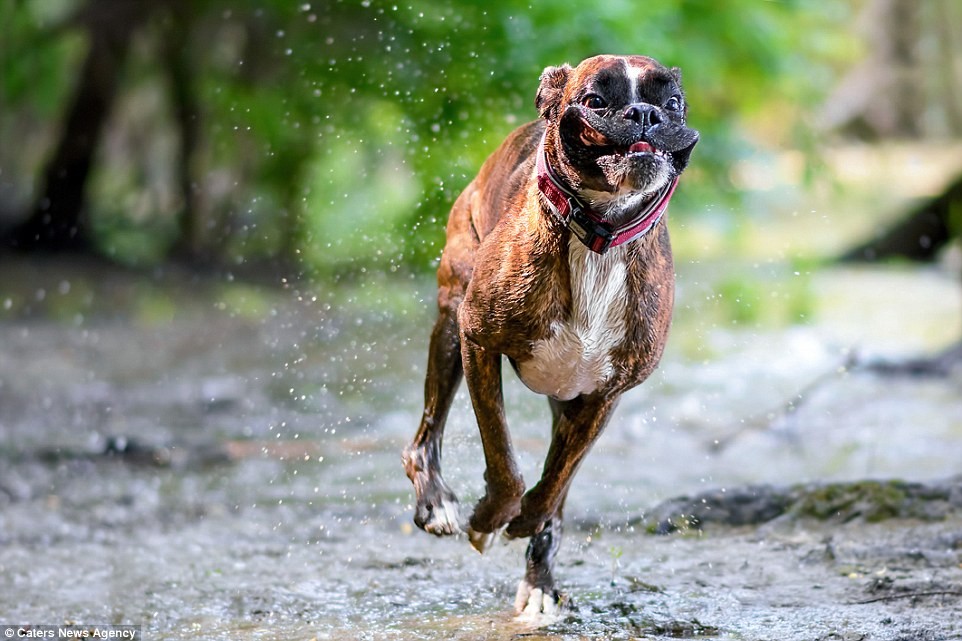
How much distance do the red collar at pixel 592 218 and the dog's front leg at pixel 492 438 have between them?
1.85 ft

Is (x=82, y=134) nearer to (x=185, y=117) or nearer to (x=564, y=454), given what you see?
(x=185, y=117)

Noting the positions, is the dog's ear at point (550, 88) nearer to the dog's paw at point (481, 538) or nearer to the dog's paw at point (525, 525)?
the dog's paw at point (525, 525)

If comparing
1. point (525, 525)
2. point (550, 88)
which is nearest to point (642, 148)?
point (550, 88)

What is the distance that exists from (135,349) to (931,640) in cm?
841

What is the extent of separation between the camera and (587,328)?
11.8 feet

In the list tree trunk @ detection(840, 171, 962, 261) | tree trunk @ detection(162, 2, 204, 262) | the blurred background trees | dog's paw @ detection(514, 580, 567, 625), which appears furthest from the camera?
tree trunk @ detection(162, 2, 204, 262)

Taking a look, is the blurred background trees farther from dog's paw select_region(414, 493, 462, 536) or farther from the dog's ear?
the dog's ear

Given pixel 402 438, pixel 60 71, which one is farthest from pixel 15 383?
pixel 60 71

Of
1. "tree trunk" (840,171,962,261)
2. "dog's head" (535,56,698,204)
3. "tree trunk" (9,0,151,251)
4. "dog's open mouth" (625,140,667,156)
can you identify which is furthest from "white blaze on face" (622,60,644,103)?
"tree trunk" (9,0,151,251)

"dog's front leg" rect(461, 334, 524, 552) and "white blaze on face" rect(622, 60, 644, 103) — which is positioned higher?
"white blaze on face" rect(622, 60, 644, 103)

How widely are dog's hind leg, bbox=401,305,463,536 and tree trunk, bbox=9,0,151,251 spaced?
11886 mm

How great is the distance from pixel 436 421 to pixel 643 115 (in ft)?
5.38

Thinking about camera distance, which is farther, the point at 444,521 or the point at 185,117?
the point at 185,117

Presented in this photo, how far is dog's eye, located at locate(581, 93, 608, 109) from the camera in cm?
316
